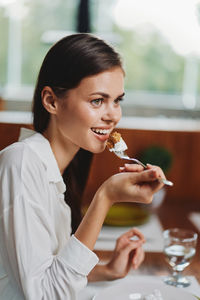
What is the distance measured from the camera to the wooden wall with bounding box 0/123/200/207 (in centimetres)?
199

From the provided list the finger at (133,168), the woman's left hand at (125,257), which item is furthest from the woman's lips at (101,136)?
the woman's left hand at (125,257)

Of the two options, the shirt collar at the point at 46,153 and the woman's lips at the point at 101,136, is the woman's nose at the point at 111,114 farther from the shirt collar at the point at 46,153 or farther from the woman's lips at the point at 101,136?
the shirt collar at the point at 46,153

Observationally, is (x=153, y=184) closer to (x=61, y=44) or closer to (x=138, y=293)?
(x=138, y=293)

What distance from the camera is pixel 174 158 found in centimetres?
202

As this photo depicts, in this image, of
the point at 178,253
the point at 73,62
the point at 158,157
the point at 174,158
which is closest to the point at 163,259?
the point at 178,253

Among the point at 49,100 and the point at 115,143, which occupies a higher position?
the point at 49,100

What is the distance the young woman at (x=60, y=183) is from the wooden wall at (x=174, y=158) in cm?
79

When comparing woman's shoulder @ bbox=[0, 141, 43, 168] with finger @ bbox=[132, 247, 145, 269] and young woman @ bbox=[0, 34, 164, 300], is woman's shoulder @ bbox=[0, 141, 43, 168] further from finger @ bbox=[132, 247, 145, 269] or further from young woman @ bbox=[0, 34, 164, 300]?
finger @ bbox=[132, 247, 145, 269]

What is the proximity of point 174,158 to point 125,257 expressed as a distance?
0.95 metres

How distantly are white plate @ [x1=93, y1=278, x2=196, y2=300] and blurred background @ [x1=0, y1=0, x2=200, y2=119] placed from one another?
4.39 metres

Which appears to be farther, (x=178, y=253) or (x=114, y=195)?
(x=178, y=253)

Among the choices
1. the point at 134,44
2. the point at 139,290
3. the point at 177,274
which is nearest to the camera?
the point at 139,290

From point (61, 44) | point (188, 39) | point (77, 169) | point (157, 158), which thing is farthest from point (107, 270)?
point (188, 39)

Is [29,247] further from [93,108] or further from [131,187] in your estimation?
[93,108]
